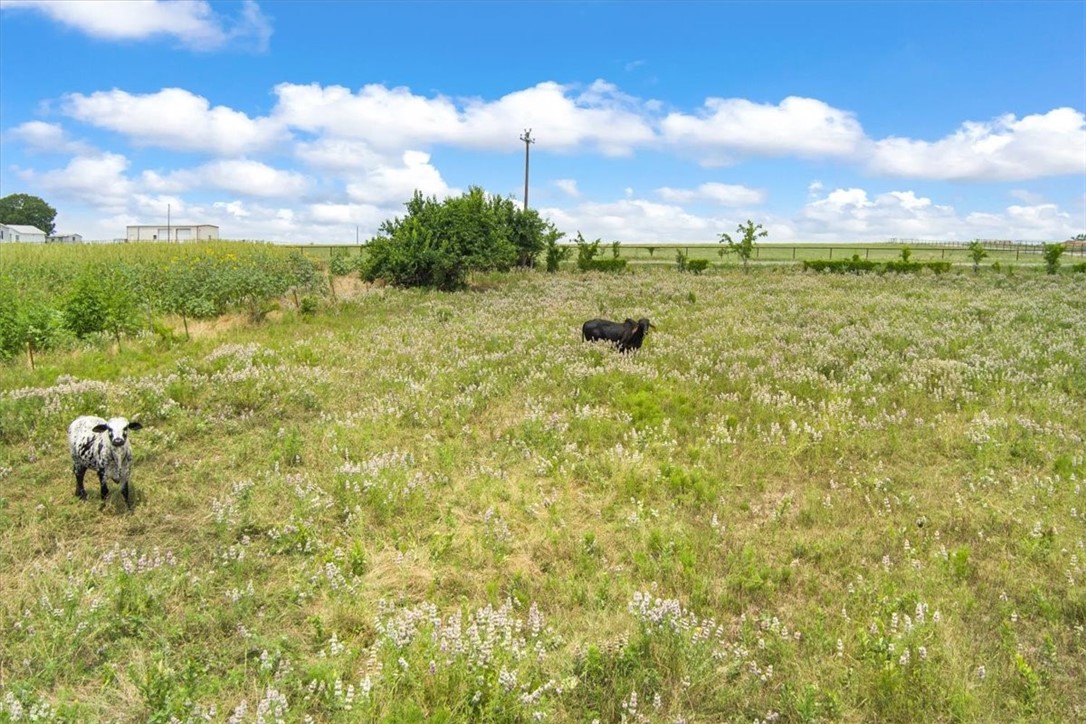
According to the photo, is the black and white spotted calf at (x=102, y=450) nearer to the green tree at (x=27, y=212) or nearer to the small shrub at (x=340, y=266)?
the small shrub at (x=340, y=266)

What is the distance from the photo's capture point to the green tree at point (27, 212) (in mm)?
121062

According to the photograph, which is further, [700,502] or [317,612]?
[700,502]

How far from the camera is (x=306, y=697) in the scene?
456cm

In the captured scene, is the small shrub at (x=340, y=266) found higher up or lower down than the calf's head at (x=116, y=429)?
higher up

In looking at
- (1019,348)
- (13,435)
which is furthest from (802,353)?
(13,435)

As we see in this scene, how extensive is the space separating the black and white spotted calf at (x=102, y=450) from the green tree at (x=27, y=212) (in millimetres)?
146411

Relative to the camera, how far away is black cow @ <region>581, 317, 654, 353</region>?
16.3 meters

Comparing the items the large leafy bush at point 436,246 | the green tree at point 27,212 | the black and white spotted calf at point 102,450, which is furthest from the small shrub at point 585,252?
the green tree at point 27,212

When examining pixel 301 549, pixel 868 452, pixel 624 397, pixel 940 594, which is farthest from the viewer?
pixel 624 397

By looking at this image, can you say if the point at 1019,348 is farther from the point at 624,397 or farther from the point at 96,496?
the point at 96,496

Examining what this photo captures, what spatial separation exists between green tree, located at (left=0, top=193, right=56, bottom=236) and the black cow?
143900 millimetres

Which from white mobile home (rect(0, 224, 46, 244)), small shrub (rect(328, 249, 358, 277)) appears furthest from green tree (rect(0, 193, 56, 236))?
small shrub (rect(328, 249, 358, 277))

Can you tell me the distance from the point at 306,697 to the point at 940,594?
6.10m

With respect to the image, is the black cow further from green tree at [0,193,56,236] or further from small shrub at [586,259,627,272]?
green tree at [0,193,56,236]
